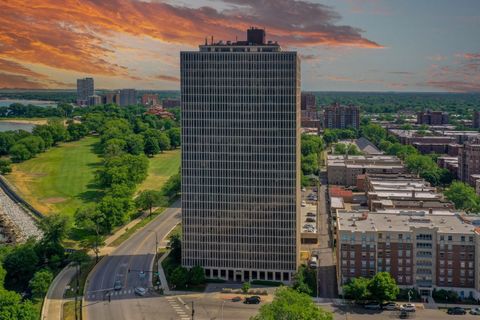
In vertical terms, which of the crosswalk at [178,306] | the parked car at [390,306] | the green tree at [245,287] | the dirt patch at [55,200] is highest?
the dirt patch at [55,200]

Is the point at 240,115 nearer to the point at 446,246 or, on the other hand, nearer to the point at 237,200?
the point at 237,200

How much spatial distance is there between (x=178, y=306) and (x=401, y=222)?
50529 mm

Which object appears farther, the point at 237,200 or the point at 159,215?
the point at 159,215

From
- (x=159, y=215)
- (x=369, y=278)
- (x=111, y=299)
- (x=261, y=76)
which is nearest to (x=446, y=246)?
(x=369, y=278)

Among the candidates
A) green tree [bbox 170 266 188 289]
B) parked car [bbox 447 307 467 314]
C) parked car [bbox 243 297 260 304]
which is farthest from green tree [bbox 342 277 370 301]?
green tree [bbox 170 266 188 289]

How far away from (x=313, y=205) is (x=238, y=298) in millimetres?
84218

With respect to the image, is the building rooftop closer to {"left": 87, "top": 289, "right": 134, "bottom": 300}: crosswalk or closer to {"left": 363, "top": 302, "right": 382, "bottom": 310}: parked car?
{"left": 363, "top": 302, "right": 382, "bottom": 310}: parked car

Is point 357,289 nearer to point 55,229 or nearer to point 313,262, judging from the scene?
point 313,262

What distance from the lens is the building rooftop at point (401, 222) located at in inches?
4407

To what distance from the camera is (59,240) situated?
134875mm

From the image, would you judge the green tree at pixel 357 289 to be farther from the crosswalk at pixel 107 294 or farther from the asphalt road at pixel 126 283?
the crosswalk at pixel 107 294

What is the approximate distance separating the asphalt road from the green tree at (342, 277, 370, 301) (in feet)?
112

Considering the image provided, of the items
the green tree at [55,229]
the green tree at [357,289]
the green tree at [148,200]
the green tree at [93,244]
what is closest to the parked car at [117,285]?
the green tree at [93,244]

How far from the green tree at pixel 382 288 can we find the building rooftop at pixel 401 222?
11499 millimetres
